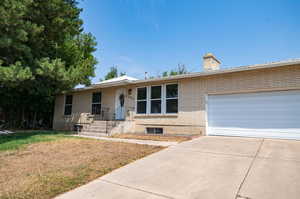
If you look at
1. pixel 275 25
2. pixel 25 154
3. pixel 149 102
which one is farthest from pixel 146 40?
pixel 25 154

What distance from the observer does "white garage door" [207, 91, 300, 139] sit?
23.9 ft

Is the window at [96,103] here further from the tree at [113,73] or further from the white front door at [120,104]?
the tree at [113,73]

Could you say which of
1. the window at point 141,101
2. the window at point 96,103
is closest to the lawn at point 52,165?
the window at point 141,101

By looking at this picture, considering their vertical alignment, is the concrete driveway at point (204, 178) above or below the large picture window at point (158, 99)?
below

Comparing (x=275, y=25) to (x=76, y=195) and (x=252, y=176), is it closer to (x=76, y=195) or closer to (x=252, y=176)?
(x=252, y=176)

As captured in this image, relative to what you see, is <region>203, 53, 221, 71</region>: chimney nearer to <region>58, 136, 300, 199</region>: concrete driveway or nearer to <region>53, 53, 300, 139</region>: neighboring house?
<region>53, 53, 300, 139</region>: neighboring house

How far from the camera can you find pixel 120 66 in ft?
121

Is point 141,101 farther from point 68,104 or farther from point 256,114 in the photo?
point 68,104

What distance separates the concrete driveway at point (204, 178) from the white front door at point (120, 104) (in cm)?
723

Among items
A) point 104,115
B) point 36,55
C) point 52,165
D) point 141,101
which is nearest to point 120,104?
point 104,115

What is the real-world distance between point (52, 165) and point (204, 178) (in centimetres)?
373

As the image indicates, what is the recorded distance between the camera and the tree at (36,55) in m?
8.44

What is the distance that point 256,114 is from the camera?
25.9 feet

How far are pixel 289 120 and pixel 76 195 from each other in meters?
7.92
